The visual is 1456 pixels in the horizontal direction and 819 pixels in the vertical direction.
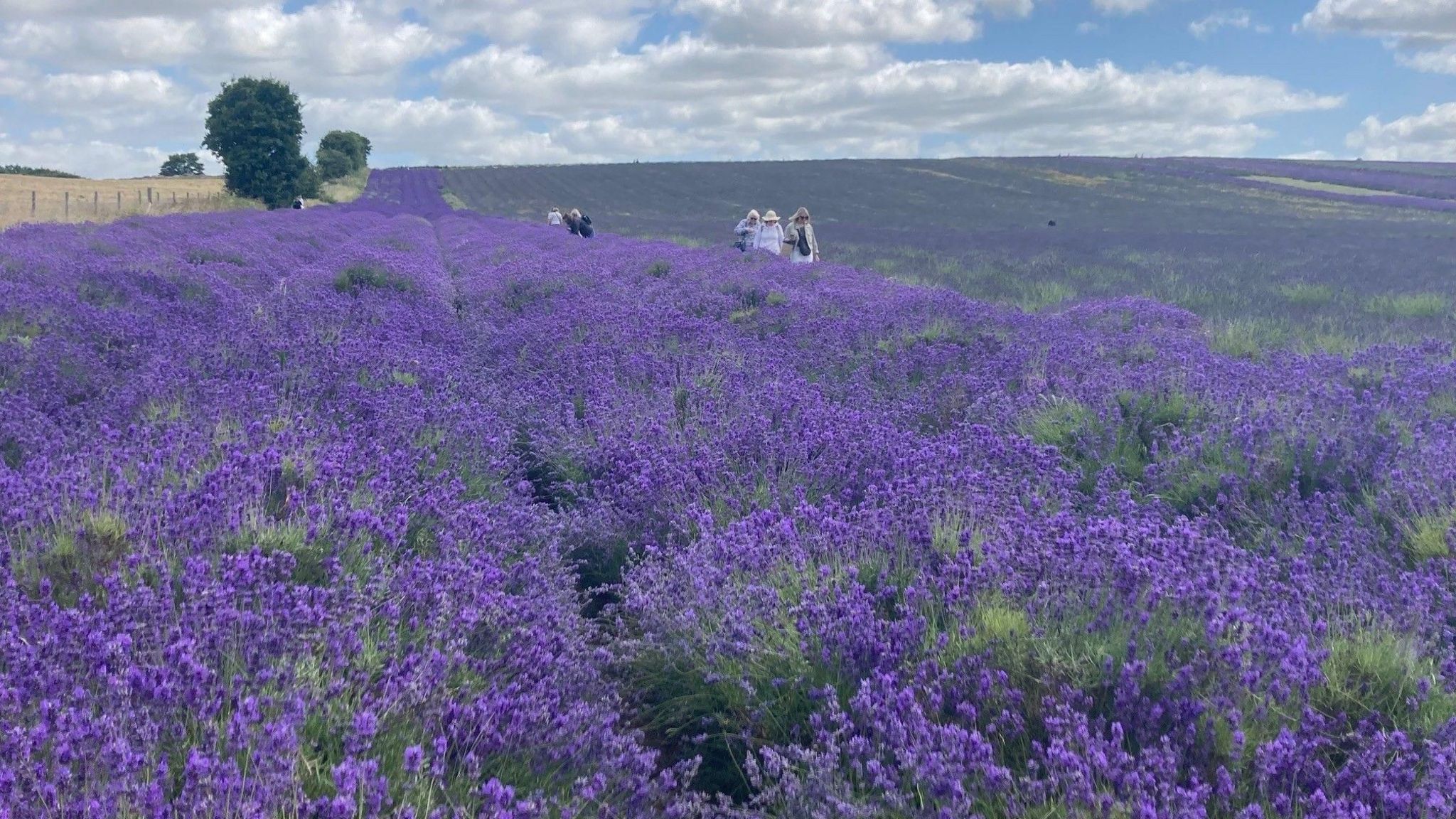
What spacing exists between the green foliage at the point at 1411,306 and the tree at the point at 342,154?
51.8 meters

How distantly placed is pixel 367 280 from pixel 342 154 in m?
54.0

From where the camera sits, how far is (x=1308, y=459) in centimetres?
406

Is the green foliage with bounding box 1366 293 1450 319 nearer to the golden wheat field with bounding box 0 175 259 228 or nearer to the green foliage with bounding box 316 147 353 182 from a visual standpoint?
the golden wheat field with bounding box 0 175 259 228

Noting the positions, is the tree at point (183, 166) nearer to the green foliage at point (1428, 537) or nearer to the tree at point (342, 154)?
the tree at point (342, 154)

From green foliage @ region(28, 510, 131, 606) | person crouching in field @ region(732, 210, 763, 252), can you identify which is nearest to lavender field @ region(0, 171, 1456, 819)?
green foliage @ region(28, 510, 131, 606)

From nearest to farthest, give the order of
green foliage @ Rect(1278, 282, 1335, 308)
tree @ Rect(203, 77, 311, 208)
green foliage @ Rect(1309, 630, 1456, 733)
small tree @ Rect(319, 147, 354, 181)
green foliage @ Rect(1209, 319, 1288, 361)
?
green foliage @ Rect(1309, 630, 1456, 733), green foliage @ Rect(1209, 319, 1288, 361), green foliage @ Rect(1278, 282, 1335, 308), tree @ Rect(203, 77, 311, 208), small tree @ Rect(319, 147, 354, 181)

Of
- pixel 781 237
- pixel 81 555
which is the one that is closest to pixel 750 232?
pixel 781 237

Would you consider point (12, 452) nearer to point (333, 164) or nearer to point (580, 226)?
point (580, 226)

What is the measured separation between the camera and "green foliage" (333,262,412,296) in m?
9.53

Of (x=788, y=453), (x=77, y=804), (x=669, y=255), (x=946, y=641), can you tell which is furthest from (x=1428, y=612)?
(x=669, y=255)

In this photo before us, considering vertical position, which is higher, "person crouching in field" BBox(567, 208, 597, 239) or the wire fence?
the wire fence

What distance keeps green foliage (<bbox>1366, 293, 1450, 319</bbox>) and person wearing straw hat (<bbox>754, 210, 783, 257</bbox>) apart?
7.02 m

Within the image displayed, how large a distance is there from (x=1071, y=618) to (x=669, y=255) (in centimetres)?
1090

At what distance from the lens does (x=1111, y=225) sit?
83.8 ft
